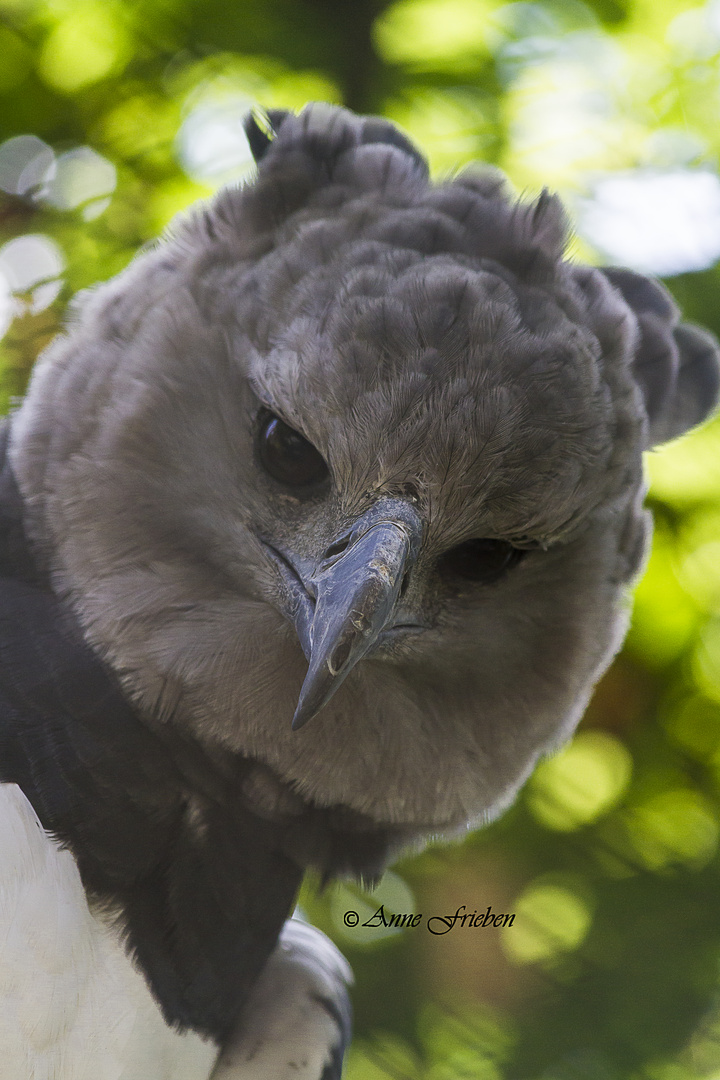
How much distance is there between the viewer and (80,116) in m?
1.30

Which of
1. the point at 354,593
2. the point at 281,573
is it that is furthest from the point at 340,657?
the point at 281,573

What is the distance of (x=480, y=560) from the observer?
3.07 ft

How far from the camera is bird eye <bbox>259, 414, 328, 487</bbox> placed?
2.93 feet

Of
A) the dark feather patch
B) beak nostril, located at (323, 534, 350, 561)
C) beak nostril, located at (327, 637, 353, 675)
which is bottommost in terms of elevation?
the dark feather patch

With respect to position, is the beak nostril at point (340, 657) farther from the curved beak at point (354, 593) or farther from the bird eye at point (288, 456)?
the bird eye at point (288, 456)

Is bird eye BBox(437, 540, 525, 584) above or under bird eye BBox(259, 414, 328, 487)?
under

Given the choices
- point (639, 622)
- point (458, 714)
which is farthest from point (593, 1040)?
point (458, 714)

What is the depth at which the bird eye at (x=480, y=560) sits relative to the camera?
924 mm

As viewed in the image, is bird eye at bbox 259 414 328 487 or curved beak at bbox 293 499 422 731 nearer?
curved beak at bbox 293 499 422 731

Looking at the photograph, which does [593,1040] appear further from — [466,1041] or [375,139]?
[375,139]

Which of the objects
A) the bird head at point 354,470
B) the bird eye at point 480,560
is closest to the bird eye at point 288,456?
the bird head at point 354,470

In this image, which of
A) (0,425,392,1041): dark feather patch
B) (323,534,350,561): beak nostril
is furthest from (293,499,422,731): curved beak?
(0,425,392,1041): dark feather patch

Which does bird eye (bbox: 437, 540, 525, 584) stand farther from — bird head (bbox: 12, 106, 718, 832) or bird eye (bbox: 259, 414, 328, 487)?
bird eye (bbox: 259, 414, 328, 487)

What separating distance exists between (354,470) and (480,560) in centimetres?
16
